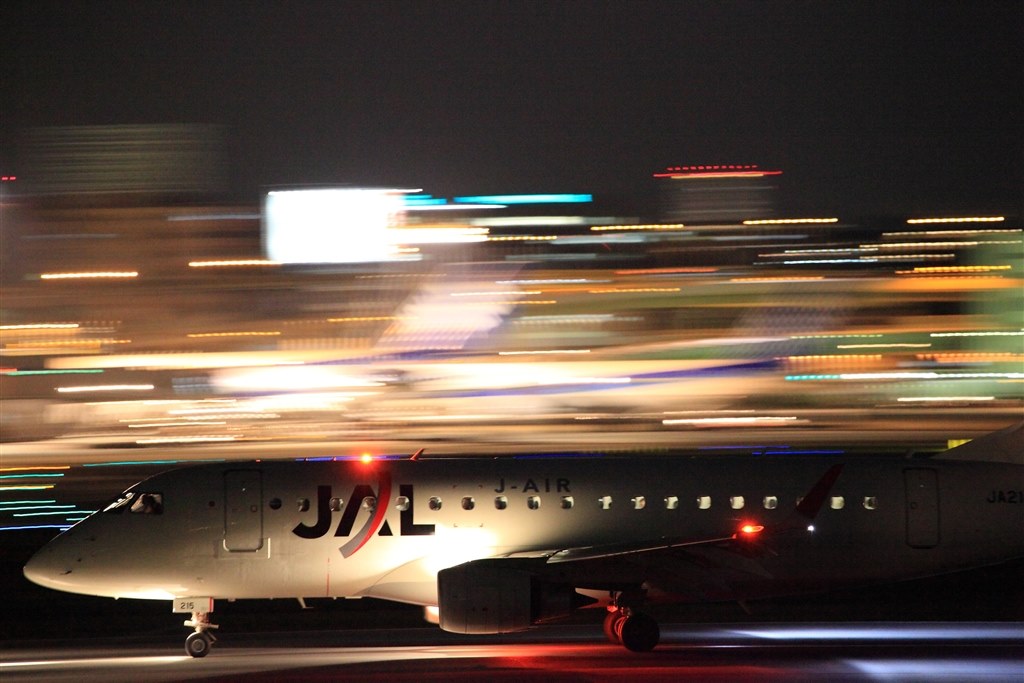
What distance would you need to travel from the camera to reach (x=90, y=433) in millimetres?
90375

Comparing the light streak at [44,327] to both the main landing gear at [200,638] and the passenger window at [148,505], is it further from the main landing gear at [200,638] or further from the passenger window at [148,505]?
the main landing gear at [200,638]

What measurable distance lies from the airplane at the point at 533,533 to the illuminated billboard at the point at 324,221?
297 ft

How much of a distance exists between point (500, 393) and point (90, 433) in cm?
3370

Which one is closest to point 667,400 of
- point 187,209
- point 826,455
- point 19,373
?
point 19,373

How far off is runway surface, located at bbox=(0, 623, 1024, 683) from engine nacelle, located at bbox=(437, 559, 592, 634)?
50cm

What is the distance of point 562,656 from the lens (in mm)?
14461

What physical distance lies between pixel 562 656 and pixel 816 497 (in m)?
3.84

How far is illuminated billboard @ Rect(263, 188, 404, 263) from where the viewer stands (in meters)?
104

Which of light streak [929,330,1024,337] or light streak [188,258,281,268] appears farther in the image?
light streak [188,258,281,268]

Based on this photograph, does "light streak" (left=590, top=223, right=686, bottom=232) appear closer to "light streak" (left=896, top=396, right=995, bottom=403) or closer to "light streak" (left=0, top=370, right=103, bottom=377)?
"light streak" (left=896, top=396, right=995, bottom=403)

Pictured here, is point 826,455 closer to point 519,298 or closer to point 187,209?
point 519,298

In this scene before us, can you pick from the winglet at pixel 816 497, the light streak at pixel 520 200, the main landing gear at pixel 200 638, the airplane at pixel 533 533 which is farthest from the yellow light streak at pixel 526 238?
the winglet at pixel 816 497

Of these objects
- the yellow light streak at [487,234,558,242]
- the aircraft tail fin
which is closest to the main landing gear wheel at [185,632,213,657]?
the aircraft tail fin

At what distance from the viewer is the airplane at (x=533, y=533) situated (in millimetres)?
14266
